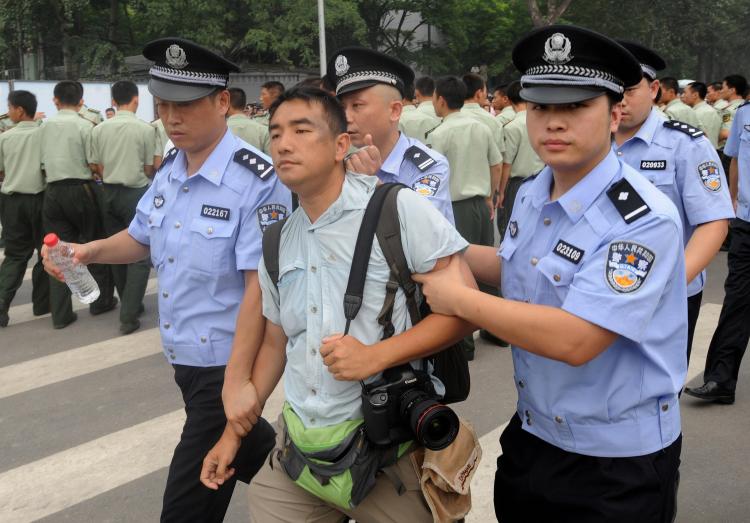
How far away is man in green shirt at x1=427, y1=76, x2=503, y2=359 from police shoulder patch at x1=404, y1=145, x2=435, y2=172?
2884 millimetres

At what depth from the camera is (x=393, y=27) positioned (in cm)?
4297

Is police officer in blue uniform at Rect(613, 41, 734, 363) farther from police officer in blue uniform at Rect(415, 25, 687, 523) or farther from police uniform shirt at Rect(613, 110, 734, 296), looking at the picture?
police officer in blue uniform at Rect(415, 25, 687, 523)

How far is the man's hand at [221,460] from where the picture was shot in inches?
93.4

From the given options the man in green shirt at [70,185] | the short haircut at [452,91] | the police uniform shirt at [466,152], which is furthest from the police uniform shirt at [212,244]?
the man in green shirt at [70,185]

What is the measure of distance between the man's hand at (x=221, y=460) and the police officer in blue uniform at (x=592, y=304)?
84cm

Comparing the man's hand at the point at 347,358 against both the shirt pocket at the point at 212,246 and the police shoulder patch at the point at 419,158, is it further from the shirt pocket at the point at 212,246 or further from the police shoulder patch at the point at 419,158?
the police shoulder patch at the point at 419,158

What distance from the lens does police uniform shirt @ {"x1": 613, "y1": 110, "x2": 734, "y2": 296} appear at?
3256mm

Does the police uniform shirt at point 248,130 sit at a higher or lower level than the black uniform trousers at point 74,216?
higher

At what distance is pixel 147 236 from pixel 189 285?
459 mm

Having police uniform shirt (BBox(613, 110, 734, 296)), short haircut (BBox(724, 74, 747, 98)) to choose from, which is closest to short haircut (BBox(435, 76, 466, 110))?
police uniform shirt (BBox(613, 110, 734, 296))

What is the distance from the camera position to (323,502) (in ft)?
7.32

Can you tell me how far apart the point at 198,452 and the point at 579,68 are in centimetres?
189

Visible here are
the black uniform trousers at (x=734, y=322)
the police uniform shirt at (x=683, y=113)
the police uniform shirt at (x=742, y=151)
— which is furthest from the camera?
the police uniform shirt at (x=683, y=113)

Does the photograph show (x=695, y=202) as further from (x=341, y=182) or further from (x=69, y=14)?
(x=69, y=14)
